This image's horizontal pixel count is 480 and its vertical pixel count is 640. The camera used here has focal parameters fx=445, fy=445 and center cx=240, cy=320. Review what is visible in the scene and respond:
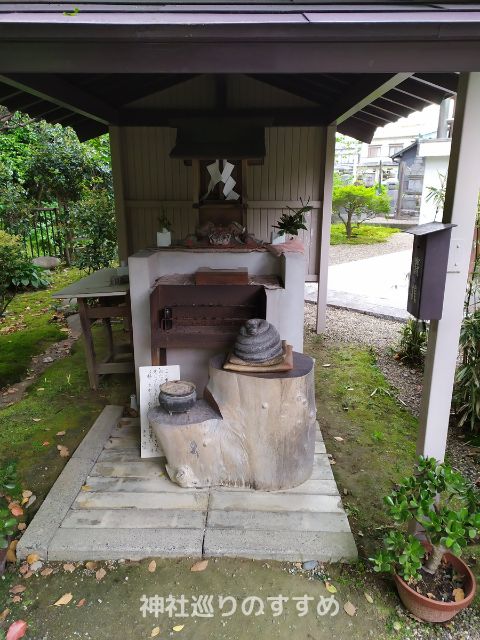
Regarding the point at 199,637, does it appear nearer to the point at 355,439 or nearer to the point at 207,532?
the point at 207,532

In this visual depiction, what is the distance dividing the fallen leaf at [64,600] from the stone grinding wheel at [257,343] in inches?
70.6

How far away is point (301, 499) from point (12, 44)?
321 centimetres

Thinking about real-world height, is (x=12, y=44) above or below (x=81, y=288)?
above

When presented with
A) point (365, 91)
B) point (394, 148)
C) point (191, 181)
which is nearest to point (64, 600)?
point (365, 91)

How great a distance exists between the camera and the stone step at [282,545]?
277 centimetres

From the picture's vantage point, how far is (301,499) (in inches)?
128

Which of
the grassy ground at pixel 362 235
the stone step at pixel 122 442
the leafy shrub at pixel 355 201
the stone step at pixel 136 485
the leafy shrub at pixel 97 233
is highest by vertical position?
the leafy shrub at pixel 355 201

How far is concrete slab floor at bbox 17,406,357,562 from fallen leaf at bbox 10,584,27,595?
0.20 m

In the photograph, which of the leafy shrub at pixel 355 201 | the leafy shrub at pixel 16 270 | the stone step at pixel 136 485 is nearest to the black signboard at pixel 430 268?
the stone step at pixel 136 485

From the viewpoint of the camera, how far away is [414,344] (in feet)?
19.7

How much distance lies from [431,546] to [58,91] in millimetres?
4921

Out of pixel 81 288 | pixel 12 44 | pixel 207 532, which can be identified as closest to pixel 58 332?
pixel 81 288

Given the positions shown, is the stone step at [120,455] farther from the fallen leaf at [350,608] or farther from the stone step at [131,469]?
the fallen leaf at [350,608]

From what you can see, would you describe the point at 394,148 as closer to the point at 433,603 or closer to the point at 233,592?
the point at 433,603
